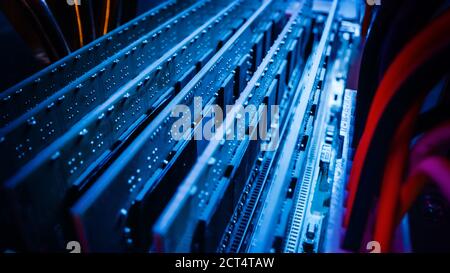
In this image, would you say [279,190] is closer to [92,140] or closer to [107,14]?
[92,140]

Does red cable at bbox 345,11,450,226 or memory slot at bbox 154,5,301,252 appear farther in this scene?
memory slot at bbox 154,5,301,252

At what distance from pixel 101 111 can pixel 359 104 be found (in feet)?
3.74

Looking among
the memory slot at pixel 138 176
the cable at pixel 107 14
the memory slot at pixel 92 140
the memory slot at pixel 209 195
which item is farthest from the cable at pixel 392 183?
the cable at pixel 107 14

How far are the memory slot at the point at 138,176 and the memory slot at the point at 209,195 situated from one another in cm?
23

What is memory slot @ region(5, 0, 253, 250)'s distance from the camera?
3.69ft

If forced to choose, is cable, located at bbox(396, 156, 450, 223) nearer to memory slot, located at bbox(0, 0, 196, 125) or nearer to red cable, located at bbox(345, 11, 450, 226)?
red cable, located at bbox(345, 11, 450, 226)

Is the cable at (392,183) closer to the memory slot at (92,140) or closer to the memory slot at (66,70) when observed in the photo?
the memory slot at (92,140)

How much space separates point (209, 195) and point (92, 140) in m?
0.54

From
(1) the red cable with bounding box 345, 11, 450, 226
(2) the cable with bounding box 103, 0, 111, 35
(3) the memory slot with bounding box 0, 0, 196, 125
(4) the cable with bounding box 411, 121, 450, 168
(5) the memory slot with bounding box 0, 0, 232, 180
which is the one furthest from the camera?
(2) the cable with bounding box 103, 0, 111, 35

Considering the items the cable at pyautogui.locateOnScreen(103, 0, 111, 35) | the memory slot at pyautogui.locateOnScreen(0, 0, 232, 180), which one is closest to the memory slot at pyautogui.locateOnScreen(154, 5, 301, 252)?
the memory slot at pyautogui.locateOnScreen(0, 0, 232, 180)

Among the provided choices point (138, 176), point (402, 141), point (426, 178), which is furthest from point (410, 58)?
point (138, 176)

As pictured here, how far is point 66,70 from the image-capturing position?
69.3 inches

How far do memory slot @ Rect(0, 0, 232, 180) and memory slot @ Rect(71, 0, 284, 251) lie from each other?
248 millimetres

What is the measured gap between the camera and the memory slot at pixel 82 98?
4.26ft
